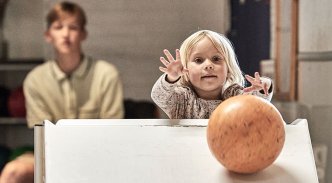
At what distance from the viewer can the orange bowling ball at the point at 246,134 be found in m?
0.47

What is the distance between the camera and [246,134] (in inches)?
18.5

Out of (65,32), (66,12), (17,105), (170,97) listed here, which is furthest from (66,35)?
(170,97)

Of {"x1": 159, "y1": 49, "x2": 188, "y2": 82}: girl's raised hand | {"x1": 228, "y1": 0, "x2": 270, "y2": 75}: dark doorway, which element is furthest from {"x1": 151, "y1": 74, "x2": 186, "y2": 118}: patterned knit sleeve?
{"x1": 228, "y1": 0, "x2": 270, "y2": 75}: dark doorway

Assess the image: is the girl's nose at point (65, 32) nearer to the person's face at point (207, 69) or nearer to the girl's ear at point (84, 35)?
the girl's ear at point (84, 35)

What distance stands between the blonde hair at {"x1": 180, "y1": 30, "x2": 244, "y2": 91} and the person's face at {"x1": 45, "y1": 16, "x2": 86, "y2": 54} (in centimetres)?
72

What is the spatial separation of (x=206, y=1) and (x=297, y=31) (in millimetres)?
322

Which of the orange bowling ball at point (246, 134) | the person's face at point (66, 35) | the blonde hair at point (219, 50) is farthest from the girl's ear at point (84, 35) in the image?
the orange bowling ball at point (246, 134)

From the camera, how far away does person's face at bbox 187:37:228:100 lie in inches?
22.8

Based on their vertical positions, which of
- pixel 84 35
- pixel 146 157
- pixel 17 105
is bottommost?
pixel 17 105

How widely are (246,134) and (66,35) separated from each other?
2.90 feet

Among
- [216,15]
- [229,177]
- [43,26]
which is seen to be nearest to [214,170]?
[229,177]

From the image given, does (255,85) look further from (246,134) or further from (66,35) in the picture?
(66,35)

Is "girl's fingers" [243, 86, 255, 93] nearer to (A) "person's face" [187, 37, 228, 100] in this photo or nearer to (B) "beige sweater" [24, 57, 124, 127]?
(A) "person's face" [187, 37, 228, 100]

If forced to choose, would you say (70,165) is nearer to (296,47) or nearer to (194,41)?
(194,41)
